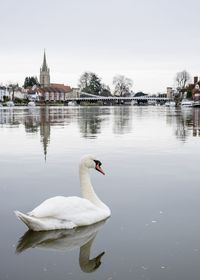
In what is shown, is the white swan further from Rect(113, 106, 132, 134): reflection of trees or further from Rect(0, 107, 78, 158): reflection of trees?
Rect(113, 106, 132, 134): reflection of trees

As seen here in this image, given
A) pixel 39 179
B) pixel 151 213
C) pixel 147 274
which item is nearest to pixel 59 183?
pixel 39 179

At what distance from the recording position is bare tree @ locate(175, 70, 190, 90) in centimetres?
12912

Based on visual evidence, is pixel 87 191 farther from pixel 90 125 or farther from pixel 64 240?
pixel 90 125

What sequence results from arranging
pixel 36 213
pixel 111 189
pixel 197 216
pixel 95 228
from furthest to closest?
pixel 111 189 → pixel 197 216 → pixel 95 228 → pixel 36 213

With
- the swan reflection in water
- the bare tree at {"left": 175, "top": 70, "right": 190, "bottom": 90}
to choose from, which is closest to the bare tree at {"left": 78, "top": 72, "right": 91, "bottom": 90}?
the bare tree at {"left": 175, "top": 70, "right": 190, "bottom": 90}

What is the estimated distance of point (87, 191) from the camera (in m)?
6.60

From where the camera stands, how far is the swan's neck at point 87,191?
656cm

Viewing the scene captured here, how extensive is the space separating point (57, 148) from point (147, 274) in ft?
35.3

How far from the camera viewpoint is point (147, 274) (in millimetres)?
4582

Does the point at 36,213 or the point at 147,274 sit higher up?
the point at 36,213

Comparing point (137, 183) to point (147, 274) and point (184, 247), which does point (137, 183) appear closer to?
point (184, 247)

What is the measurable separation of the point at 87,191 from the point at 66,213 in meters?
0.75

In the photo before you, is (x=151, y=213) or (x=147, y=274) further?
(x=151, y=213)

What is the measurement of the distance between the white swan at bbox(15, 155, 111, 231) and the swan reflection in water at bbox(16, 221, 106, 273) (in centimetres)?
8
